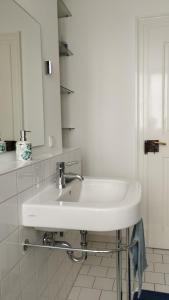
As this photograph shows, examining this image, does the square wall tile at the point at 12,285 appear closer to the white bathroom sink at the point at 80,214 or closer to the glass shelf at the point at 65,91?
the white bathroom sink at the point at 80,214

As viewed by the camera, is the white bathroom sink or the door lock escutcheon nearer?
the white bathroom sink

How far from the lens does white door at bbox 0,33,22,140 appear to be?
53.4 inches

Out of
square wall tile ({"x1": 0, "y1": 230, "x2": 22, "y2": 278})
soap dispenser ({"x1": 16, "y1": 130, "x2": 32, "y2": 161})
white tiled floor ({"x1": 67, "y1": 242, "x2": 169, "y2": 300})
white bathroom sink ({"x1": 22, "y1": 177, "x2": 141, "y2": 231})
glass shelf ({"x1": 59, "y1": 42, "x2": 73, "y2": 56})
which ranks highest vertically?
glass shelf ({"x1": 59, "y1": 42, "x2": 73, "y2": 56})

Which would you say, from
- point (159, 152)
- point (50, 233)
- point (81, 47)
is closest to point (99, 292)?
point (50, 233)

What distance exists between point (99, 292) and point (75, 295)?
6.8 inches

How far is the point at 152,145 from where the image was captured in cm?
247

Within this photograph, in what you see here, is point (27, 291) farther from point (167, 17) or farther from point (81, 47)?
point (167, 17)

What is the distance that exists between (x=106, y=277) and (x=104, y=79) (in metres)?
1.70

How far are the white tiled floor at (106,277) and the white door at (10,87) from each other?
125 centimetres

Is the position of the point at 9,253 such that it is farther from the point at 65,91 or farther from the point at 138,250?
the point at 65,91

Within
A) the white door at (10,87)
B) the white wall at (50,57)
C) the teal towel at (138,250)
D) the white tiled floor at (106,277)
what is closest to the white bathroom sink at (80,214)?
the teal towel at (138,250)

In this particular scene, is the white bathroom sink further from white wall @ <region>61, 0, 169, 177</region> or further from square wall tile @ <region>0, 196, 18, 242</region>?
white wall @ <region>61, 0, 169, 177</region>

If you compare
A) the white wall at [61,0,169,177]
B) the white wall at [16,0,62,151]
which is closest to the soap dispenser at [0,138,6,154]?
the white wall at [16,0,62,151]

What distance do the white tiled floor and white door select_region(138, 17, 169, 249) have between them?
272mm
